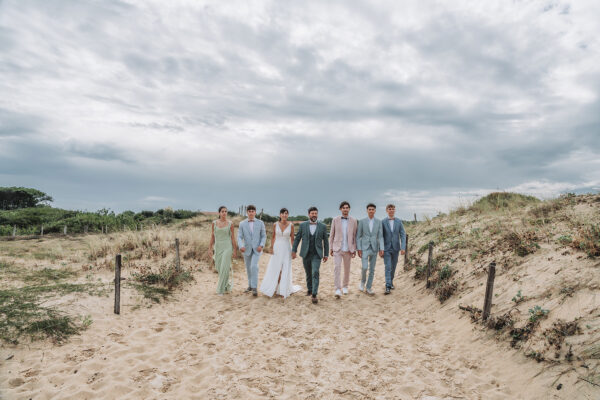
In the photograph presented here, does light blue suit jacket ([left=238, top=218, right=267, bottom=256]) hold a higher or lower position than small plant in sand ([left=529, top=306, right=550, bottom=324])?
higher

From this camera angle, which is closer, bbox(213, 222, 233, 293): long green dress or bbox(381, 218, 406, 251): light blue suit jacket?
bbox(213, 222, 233, 293): long green dress

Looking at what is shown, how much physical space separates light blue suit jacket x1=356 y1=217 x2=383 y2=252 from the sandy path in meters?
1.65

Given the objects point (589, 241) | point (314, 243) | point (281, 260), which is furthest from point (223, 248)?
point (589, 241)

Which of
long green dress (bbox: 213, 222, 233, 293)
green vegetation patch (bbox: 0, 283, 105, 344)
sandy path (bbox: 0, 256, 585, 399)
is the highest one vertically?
long green dress (bbox: 213, 222, 233, 293)

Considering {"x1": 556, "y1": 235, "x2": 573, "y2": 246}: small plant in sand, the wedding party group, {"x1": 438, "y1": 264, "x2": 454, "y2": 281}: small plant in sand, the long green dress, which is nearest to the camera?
{"x1": 556, "y1": 235, "x2": 573, "y2": 246}: small plant in sand

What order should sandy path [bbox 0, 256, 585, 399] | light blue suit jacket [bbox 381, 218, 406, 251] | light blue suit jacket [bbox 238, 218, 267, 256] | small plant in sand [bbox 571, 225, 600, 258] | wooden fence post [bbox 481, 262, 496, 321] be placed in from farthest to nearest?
light blue suit jacket [bbox 381, 218, 406, 251] < light blue suit jacket [bbox 238, 218, 267, 256] < small plant in sand [bbox 571, 225, 600, 258] < wooden fence post [bbox 481, 262, 496, 321] < sandy path [bbox 0, 256, 585, 399]

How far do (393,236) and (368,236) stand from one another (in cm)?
81

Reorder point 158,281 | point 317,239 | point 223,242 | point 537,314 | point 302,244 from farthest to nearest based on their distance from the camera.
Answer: point 158,281 < point 223,242 < point 302,244 < point 317,239 < point 537,314

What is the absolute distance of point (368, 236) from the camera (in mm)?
8969

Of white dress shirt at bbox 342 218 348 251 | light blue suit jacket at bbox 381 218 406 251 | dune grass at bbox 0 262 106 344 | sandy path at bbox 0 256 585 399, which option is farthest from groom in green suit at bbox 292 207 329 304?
dune grass at bbox 0 262 106 344

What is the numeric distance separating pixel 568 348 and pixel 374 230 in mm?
4918

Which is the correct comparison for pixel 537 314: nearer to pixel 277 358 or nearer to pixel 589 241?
pixel 589 241

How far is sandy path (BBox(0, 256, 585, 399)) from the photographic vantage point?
15.1 ft

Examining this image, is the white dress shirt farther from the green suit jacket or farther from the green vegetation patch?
the green vegetation patch
